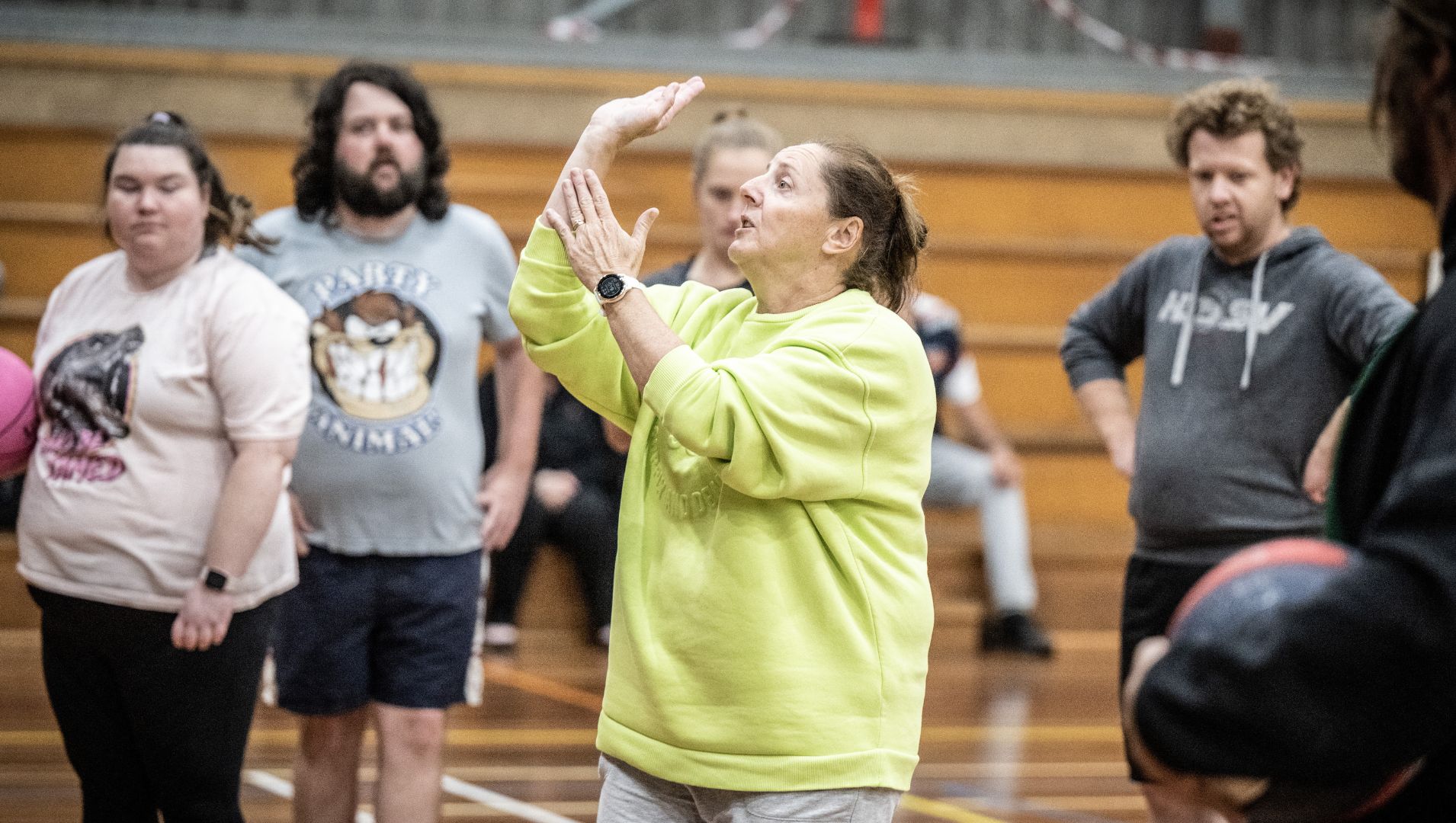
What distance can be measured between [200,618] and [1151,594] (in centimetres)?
189

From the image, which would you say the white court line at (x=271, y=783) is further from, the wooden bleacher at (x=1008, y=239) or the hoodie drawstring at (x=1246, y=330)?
the wooden bleacher at (x=1008, y=239)

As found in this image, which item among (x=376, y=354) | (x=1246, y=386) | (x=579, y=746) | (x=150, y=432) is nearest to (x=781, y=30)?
(x=579, y=746)

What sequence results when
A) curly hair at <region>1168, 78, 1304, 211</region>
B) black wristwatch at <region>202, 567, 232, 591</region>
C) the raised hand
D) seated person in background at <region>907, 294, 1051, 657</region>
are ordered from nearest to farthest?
the raised hand
black wristwatch at <region>202, 567, 232, 591</region>
curly hair at <region>1168, 78, 1304, 211</region>
seated person in background at <region>907, 294, 1051, 657</region>

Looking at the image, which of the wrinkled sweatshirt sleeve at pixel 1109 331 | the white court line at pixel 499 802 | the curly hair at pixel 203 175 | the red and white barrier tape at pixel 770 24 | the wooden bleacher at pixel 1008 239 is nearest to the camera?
the curly hair at pixel 203 175

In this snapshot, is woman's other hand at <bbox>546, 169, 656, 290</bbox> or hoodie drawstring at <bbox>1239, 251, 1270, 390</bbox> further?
Result: hoodie drawstring at <bbox>1239, 251, 1270, 390</bbox>

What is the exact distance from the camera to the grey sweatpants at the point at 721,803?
2117 millimetres

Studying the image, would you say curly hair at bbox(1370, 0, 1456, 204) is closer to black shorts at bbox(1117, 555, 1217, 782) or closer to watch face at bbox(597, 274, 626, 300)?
watch face at bbox(597, 274, 626, 300)

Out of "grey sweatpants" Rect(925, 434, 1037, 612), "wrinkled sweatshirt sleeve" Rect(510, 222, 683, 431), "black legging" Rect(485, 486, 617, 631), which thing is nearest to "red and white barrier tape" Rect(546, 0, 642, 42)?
"black legging" Rect(485, 486, 617, 631)

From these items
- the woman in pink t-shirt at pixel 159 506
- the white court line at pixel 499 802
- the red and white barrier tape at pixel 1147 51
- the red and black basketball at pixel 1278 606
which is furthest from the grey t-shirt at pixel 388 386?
the red and white barrier tape at pixel 1147 51

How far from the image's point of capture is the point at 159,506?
286cm

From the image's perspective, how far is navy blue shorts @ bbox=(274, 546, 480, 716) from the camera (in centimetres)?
333

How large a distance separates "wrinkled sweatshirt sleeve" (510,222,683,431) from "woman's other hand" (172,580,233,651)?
0.86 m

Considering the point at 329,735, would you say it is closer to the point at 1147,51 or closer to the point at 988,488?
the point at 988,488

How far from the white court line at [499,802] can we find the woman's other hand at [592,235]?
2310 millimetres
